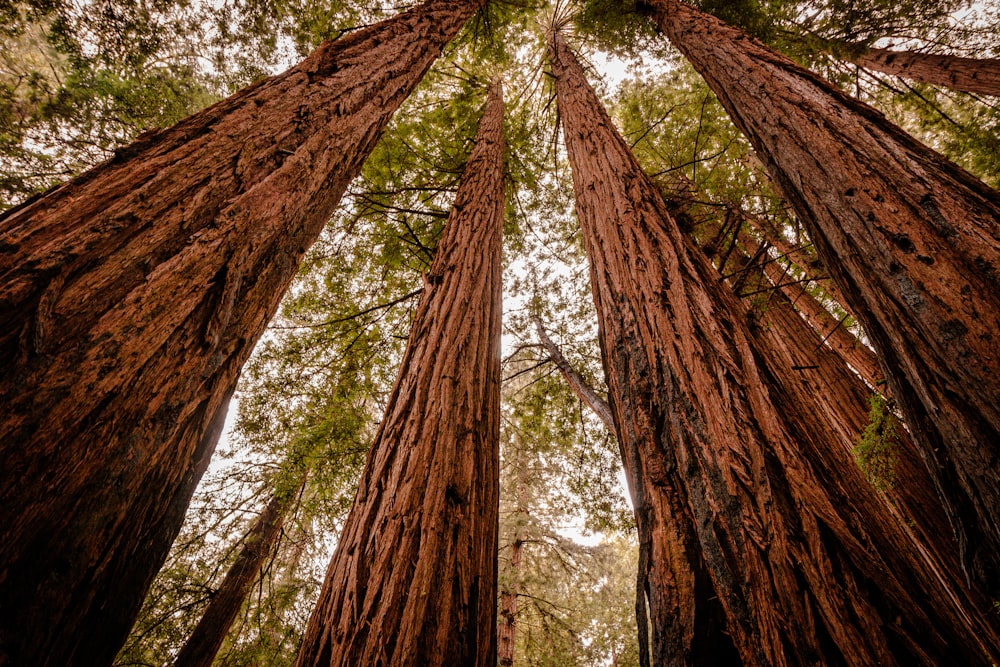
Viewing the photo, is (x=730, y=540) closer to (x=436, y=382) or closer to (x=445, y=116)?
(x=436, y=382)

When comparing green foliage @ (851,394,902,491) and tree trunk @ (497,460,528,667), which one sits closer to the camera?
green foliage @ (851,394,902,491)

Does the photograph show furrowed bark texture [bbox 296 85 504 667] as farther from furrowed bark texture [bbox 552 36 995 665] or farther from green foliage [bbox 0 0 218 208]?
green foliage [bbox 0 0 218 208]

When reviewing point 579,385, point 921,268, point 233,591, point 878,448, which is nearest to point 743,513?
point 921,268

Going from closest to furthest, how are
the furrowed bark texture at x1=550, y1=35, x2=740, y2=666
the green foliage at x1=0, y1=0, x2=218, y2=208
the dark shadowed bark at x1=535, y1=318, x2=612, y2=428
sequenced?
the furrowed bark texture at x1=550, y1=35, x2=740, y2=666 → the green foliage at x1=0, y1=0, x2=218, y2=208 → the dark shadowed bark at x1=535, y1=318, x2=612, y2=428

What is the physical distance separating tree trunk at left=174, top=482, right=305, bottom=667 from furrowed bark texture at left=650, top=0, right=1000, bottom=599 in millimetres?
4671

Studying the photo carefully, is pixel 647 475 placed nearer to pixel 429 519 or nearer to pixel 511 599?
pixel 429 519

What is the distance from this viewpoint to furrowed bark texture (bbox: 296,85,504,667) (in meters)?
1.21

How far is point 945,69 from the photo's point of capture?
4.61 meters

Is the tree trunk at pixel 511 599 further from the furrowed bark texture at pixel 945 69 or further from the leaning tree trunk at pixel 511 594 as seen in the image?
the furrowed bark texture at pixel 945 69

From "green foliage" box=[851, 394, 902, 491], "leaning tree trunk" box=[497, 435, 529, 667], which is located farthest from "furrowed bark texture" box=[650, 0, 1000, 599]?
"leaning tree trunk" box=[497, 435, 529, 667]

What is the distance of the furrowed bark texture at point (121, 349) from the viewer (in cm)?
61

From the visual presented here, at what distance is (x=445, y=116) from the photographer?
18.3 ft

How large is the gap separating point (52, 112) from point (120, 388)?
5215 mm

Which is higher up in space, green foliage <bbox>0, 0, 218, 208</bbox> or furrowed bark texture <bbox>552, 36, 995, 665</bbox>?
green foliage <bbox>0, 0, 218, 208</bbox>
